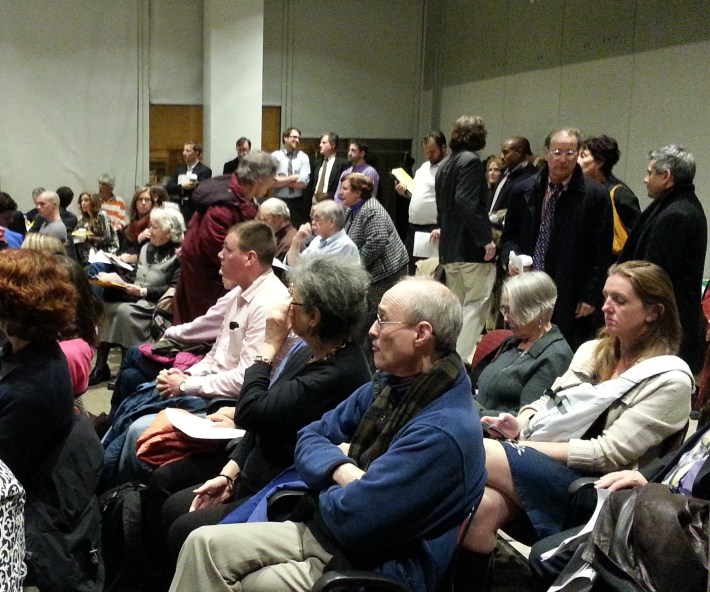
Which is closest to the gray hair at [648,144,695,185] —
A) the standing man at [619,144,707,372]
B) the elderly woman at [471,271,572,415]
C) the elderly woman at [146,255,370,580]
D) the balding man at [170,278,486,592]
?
the standing man at [619,144,707,372]

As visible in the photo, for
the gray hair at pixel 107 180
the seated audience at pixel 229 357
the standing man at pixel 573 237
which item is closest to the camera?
the seated audience at pixel 229 357

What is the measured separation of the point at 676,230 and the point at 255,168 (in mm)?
2094

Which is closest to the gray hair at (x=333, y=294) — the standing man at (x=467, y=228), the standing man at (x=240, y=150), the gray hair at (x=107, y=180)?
the standing man at (x=467, y=228)

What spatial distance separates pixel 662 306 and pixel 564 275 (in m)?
1.66

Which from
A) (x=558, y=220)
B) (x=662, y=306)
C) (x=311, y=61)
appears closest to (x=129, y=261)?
(x=558, y=220)

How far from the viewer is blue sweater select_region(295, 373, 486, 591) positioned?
195 cm

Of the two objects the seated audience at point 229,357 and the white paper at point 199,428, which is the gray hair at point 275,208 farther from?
the white paper at point 199,428

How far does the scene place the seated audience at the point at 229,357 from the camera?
3.26m

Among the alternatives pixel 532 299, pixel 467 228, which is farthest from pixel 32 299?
pixel 467 228

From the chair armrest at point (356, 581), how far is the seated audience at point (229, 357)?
141 cm

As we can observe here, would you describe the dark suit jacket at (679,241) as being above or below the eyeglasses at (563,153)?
below

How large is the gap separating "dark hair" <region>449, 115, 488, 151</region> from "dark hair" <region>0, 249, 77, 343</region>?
3.15 meters

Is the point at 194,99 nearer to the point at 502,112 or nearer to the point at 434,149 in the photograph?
the point at 502,112

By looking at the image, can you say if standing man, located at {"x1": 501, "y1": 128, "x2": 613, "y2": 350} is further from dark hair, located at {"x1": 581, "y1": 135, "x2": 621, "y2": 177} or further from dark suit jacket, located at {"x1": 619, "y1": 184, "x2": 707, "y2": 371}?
dark hair, located at {"x1": 581, "y1": 135, "x2": 621, "y2": 177}
